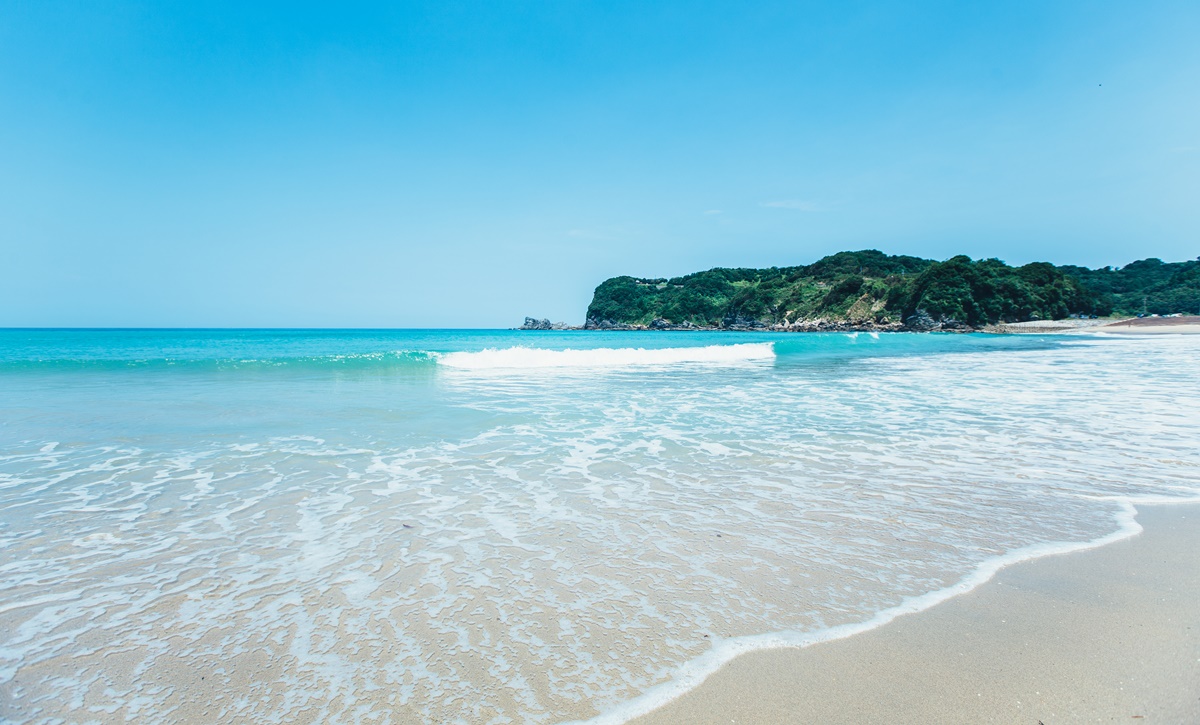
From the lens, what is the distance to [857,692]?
2283mm

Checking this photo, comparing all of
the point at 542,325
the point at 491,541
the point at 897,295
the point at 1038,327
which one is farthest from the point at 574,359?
the point at 542,325

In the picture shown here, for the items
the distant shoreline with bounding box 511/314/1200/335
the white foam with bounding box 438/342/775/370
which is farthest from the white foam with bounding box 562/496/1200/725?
the distant shoreline with bounding box 511/314/1200/335

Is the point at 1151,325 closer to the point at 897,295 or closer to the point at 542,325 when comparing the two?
the point at 897,295

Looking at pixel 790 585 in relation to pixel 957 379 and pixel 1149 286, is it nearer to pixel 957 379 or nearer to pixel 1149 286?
pixel 957 379

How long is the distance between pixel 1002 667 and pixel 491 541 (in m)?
2.96

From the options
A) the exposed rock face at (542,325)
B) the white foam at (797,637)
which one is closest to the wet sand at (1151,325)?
the white foam at (797,637)

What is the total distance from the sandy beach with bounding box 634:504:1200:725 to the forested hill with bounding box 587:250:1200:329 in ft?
315

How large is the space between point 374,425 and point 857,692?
26.1ft

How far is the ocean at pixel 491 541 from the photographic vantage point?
2418 millimetres

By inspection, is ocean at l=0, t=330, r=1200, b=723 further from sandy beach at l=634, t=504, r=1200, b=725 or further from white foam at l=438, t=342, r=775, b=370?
white foam at l=438, t=342, r=775, b=370

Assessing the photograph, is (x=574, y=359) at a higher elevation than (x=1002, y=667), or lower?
lower

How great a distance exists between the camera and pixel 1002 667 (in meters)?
2.42

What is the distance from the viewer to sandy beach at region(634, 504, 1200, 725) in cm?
216

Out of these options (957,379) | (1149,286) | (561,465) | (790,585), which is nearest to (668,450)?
(561,465)
